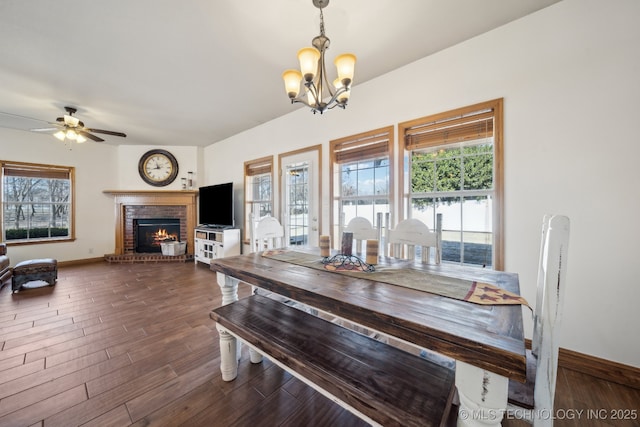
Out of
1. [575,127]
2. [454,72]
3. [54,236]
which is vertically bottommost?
[54,236]

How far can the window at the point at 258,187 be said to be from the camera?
4.20 metres

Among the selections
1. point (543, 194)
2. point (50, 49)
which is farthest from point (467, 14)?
point (50, 49)

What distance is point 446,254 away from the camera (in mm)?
2428

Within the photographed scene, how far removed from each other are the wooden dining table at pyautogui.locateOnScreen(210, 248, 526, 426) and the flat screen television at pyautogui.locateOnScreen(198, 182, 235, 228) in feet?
11.2

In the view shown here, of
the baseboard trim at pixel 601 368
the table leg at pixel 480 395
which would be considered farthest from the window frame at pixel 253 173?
the baseboard trim at pixel 601 368

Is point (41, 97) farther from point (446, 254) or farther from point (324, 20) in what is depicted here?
point (446, 254)

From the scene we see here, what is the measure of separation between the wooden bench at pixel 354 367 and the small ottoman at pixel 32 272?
383cm

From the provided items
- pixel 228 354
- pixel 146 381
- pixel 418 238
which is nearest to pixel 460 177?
pixel 418 238

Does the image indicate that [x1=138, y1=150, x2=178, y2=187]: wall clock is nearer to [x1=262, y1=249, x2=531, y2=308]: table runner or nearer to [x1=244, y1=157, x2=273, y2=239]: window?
[x1=244, y1=157, x2=273, y2=239]: window

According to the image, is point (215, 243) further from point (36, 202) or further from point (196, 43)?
point (36, 202)

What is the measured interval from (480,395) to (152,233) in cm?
666

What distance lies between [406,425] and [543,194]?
2040 mm

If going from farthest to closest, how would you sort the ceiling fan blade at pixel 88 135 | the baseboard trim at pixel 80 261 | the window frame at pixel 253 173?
the baseboard trim at pixel 80 261, the window frame at pixel 253 173, the ceiling fan blade at pixel 88 135

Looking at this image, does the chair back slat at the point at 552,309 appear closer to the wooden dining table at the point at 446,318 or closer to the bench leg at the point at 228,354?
the wooden dining table at the point at 446,318
